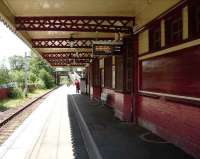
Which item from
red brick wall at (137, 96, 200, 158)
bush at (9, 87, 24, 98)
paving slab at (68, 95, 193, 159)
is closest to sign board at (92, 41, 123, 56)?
paving slab at (68, 95, 193, 159)

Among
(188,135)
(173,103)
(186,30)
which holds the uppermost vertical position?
(186,30)

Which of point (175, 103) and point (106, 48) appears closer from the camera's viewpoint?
point (175, 103)

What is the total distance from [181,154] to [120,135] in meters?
3.52

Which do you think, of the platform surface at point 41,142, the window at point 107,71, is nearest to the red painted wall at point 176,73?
the platform surface at point 41,142

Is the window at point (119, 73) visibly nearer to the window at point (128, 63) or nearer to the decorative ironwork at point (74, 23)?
the window at point (128, 63)

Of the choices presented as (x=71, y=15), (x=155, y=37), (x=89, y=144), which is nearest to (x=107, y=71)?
(x=71, y=15)

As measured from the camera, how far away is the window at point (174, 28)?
1039cm

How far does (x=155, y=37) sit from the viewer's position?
1299 centimetres

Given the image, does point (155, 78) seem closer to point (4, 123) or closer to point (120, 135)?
point (120, 135)

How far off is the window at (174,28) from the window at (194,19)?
2.83 ft

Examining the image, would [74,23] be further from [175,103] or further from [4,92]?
[4,92]

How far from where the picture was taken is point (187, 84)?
9484 millimetres

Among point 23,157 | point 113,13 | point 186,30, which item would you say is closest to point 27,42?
point 113,13

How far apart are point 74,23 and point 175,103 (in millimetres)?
7637
